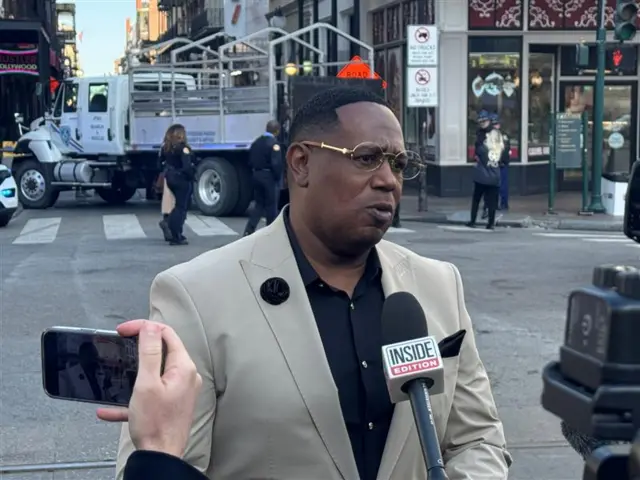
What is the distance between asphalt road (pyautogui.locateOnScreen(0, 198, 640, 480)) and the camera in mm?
6266

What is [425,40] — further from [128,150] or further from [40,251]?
[40,251]

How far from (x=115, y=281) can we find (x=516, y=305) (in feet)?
14.6

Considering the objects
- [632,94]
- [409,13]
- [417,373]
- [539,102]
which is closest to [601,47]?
[539,102]

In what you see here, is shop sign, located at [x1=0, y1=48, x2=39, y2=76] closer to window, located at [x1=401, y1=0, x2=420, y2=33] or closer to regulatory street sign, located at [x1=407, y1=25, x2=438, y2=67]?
window, located at [x1=401, y1=0, x2=420, y2=33]

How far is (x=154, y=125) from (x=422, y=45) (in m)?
5.50

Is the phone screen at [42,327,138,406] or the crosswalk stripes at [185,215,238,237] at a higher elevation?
the phone screen at [42,327,138,406]

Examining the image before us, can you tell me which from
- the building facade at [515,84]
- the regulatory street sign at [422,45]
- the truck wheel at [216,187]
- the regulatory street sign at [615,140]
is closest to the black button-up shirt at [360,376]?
the regulatory street sign at [422,45]

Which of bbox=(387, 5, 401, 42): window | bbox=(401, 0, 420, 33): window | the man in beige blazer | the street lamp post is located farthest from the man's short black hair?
bbox=(387, 5, 401, 42): window

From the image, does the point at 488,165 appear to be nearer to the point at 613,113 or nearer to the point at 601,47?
the point at 601,47

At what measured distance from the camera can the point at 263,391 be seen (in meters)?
2.38

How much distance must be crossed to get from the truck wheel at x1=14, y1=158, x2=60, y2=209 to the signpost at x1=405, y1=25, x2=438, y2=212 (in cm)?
791

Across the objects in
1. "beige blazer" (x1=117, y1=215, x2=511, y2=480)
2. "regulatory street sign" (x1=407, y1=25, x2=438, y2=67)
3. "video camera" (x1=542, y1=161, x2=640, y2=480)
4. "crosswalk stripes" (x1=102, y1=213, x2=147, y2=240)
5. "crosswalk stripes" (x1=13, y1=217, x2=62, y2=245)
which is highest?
"regulatory street sign" (x1=407, y1=25, x2=438, y2=67)

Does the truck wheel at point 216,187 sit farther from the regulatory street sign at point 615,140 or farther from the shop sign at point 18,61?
the shop sign at point 18,61

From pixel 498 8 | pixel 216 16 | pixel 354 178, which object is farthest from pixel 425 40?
pixel 216 16
